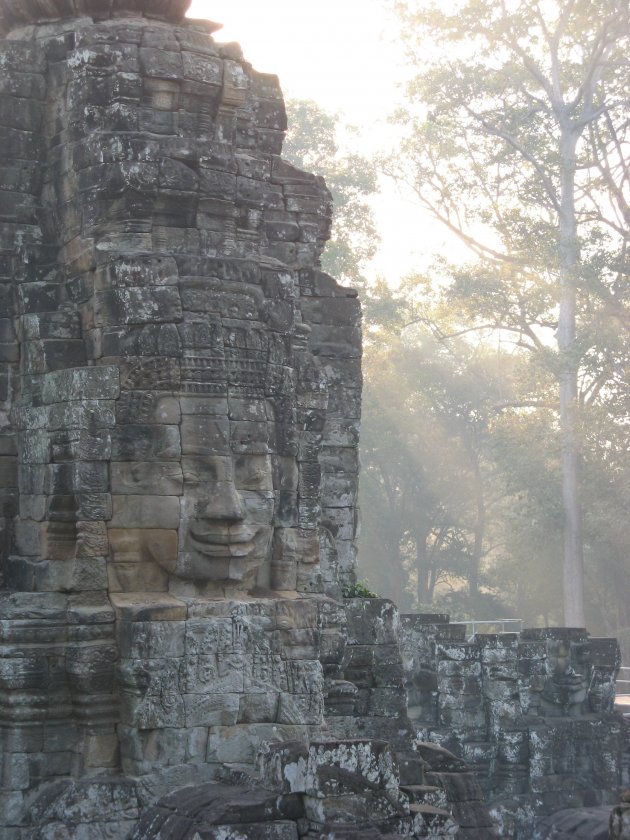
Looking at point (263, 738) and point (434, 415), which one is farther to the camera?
point (434, 415)

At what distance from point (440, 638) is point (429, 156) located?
17467mm

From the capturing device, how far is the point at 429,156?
31.6 metres

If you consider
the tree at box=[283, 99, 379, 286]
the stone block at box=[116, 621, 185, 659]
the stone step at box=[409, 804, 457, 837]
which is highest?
the tree at box=[283, 99, 379, 286]

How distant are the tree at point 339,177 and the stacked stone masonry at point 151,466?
2402 centimetres

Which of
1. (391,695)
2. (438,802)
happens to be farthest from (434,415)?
(438,802)

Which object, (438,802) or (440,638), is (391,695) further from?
(440,638)

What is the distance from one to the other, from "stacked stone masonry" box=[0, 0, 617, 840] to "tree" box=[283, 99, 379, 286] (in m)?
24.0

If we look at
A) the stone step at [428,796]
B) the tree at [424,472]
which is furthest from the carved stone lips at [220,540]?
the tree at [424,472]

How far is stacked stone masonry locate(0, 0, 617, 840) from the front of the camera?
7.61 m

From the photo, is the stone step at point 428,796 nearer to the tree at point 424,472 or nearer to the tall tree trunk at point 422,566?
the tree at point 424,472

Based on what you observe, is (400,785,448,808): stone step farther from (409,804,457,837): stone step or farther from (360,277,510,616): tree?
(360,277,510,616): tree

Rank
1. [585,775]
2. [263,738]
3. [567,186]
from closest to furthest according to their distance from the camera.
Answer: [263,738] → [585,775] → [567,186]

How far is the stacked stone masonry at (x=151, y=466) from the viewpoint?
7609 millimetres

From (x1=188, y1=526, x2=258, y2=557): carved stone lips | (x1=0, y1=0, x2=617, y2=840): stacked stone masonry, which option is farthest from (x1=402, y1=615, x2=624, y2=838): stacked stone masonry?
(x1=188, y1=526, x2=258, y2=557): carved stone lips
